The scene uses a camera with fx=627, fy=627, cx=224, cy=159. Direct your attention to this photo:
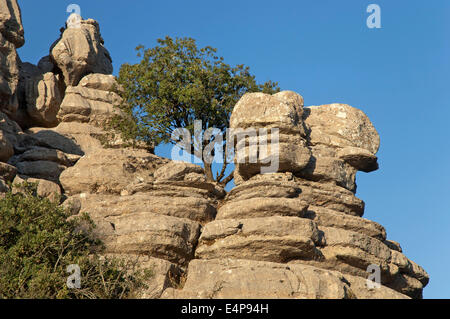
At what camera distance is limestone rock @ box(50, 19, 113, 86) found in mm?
46594

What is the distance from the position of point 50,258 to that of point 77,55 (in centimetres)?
2992

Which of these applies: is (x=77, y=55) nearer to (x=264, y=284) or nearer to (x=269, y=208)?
(x=269, y=208)

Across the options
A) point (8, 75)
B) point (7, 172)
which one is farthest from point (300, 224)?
point (8, 75)

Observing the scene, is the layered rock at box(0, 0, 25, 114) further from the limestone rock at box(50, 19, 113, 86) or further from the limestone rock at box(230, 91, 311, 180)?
the limestone rock at box(230, 91, 311, 180)

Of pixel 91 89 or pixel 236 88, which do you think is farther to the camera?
pixel 91 89

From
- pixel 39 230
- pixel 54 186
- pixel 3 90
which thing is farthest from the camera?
pixel 3 90

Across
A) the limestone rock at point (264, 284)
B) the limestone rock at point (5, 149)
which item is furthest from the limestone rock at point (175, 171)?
the limestone rock at point (5, 149)

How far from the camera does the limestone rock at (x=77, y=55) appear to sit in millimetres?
46594

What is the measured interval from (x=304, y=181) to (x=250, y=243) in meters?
5.61

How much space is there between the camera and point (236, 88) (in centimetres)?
3794

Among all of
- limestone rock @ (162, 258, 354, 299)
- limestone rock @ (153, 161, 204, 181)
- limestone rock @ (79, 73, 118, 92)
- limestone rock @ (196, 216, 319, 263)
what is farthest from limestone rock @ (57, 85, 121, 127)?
limestone rock @ (162, 258, 354, 299)
